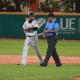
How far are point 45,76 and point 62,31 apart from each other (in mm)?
24221

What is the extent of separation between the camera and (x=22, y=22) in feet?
120

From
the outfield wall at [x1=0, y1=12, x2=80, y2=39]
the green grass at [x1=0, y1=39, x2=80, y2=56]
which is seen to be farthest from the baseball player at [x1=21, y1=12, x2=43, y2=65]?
the outfield wall at [x1=0, y1=12, x2=80, y2=39]

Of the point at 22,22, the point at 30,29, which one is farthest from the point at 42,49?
the point at 30,29

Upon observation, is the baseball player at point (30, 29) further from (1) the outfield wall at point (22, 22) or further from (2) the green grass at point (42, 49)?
(1) the outfield wall at point (22, 22)

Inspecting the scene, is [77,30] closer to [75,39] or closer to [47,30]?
[75,39]

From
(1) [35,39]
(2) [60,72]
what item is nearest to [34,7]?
(1) [35,39]

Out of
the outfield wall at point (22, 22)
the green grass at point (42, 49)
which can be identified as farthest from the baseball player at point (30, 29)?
the outfield wall at point (22, 22)

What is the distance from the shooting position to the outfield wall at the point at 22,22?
1426 inches

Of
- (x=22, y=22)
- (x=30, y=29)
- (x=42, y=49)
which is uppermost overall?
(x=30, y=29)

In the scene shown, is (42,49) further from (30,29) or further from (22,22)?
(30,29)

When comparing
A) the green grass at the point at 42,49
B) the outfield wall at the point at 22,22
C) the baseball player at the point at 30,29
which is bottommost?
the outfield wall at the point at 22,22

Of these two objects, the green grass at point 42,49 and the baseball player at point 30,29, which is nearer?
the baseball player at point 30,29

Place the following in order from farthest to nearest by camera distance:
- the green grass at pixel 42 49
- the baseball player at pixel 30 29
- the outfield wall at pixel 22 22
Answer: the outfield wall at pixel 22 22
the green grass at pixel 42 49
the baseball player at pixel 30 29

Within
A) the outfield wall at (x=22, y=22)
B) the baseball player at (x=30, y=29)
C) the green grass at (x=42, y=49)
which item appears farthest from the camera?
the outfield wall at (x=22, y=22)
